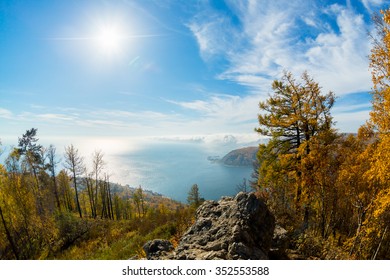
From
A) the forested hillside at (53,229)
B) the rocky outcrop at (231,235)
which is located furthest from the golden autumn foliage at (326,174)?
the forested hillside at (53,229)

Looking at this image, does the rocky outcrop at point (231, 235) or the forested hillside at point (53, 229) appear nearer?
the rocky outcrop at point (231, 235)

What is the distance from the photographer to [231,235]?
602cm

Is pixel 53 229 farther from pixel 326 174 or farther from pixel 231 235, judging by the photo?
pixel 326 174

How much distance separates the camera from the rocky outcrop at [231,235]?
18.5 ft

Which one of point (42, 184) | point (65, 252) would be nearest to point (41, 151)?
point (42, 184)

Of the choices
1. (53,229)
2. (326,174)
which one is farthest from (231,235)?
(53,229)

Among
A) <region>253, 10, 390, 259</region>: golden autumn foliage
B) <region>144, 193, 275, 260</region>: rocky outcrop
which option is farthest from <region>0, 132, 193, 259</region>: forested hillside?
<region>253, 10, 390, 259</region>: golden autumn foliage

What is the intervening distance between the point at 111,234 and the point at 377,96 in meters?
19.0

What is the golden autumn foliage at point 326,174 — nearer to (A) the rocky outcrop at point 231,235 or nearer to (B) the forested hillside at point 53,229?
(A) the rocky outcrop at point 231,235

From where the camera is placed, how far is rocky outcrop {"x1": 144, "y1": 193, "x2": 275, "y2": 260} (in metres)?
5.64

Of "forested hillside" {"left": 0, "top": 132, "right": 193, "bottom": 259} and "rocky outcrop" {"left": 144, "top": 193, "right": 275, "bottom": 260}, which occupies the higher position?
"rocky outcrop" {"left": 144, "top": 193, "right": 275, "bottom": 260}

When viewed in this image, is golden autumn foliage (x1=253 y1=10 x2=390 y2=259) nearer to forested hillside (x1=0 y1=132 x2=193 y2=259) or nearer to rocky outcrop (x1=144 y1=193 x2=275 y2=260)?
rocky outcrop (x1=144 y1=193 x2=275 y2=260)

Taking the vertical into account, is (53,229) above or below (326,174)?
below
